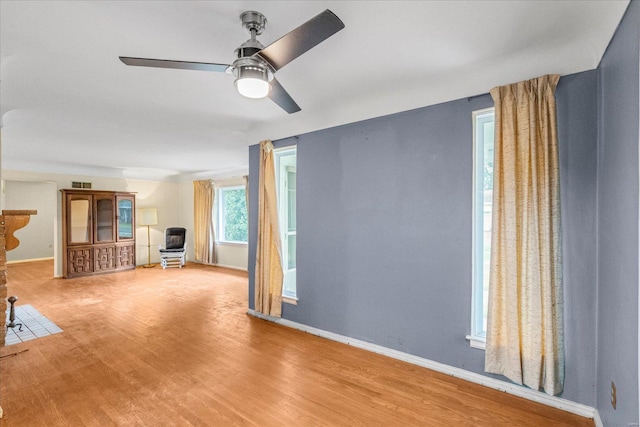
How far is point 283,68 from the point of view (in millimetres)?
2189

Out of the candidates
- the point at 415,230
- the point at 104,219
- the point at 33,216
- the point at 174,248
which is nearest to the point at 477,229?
the point at 415,230

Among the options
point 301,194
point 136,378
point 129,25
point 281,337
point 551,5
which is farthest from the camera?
point 301,194

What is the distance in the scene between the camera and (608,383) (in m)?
1.59

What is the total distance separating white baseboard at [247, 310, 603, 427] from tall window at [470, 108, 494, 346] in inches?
12.8

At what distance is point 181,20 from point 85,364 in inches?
112

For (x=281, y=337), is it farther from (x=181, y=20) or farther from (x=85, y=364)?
(x=181, y=20)

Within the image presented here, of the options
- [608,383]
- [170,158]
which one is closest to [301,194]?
[608,383]

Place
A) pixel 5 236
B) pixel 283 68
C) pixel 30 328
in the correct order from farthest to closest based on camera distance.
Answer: pixel 30 328
pixel 5 236
pixel 283 68

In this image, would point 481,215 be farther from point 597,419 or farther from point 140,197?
point 140,197

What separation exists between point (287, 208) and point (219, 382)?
202 cm

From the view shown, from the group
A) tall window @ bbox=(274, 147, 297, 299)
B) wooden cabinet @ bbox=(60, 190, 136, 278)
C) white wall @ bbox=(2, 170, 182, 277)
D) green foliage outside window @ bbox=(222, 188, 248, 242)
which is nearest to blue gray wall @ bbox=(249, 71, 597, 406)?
tall window @ bbox=(274, 147, 297, 299)

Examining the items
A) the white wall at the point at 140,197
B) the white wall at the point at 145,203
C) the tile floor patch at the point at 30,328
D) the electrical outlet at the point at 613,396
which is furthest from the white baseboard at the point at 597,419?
the white wall at the point at 140,197

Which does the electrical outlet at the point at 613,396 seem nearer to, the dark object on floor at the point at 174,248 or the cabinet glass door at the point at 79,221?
the dark object on floor at the point at 174,248

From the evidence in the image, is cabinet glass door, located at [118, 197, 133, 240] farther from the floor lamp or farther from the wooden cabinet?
the floor lamp
